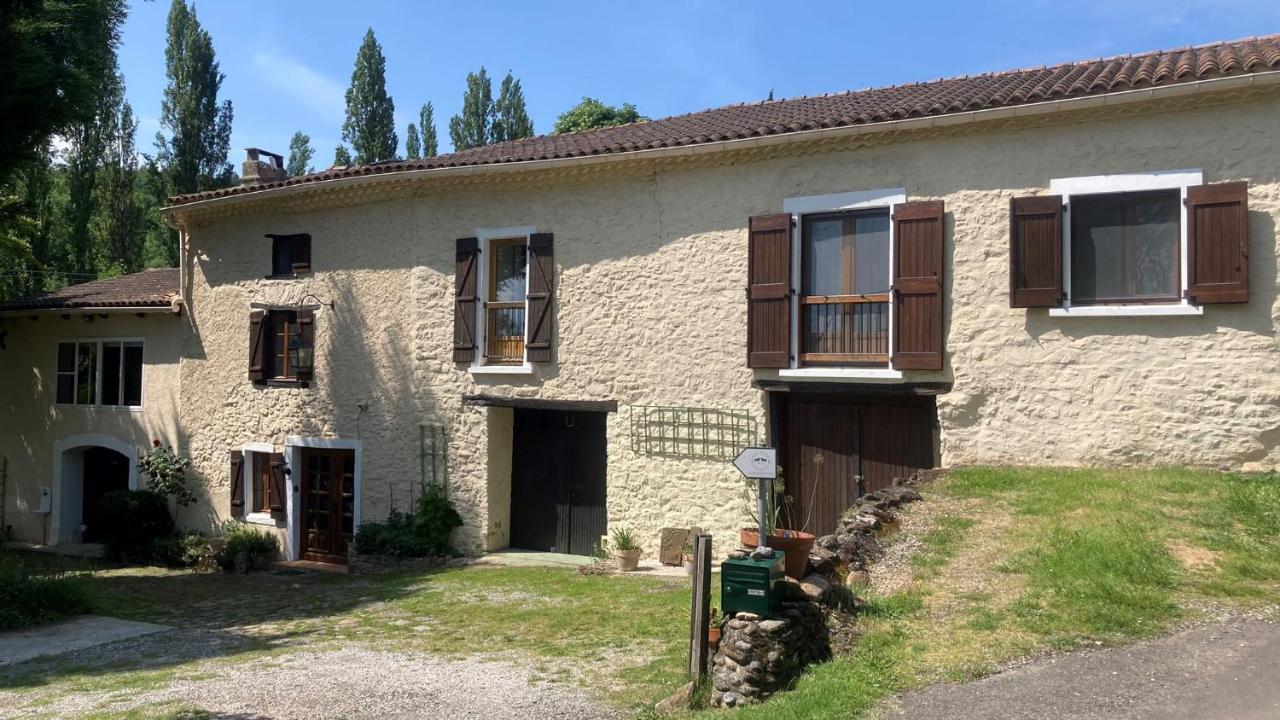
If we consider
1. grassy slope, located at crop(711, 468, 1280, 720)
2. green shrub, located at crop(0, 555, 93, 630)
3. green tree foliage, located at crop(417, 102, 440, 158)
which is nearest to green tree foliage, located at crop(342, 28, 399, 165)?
green tree foliage, located at crop(417, 102, 440, 158)

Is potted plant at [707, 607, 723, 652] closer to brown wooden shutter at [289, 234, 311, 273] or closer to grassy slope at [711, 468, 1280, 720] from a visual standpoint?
grassy slope at [711, 468, 1280, 720]

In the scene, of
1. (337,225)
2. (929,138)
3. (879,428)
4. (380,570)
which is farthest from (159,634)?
(929,138)

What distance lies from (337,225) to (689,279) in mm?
6304

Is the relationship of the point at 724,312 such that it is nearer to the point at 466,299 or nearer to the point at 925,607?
the point at 466,299

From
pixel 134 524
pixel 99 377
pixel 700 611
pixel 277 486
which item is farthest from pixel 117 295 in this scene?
pixel 700 611

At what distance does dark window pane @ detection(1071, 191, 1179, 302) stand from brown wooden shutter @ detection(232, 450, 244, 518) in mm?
12963

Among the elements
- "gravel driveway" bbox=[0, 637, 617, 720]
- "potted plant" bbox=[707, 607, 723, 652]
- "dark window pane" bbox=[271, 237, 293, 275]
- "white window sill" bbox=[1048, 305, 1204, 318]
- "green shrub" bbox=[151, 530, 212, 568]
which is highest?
"dark window pane" bbox=[271, 237, 293, 275]

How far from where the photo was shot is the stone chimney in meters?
16.6

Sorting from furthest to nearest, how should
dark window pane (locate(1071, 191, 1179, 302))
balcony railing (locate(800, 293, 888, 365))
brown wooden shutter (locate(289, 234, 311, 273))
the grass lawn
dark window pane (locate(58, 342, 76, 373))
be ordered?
dark window pane (locate(58, 342, 76, 373)) < brown wooden shutter (locate(289, 234, 311, 273)) < balcony railing (locate(800, 293, 888, 365)) < dark window pane (locate(1071, 191, 1179, 302)) < the grass lawn

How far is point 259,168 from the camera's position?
55.3 ft

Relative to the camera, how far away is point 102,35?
1239 cm

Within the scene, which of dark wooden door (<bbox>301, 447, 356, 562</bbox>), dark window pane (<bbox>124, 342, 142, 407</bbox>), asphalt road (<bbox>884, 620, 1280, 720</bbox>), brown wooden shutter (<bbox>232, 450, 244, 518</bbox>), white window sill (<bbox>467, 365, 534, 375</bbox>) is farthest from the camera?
dark window pane (<bbox>124, 342, 142, 407</bbox>)

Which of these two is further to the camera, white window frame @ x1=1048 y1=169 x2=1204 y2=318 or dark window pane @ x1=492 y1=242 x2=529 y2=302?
dark window pane @ x1=492 y1=242 x2=529 y2=302

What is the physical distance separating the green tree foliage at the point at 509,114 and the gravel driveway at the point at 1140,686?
3373cm
